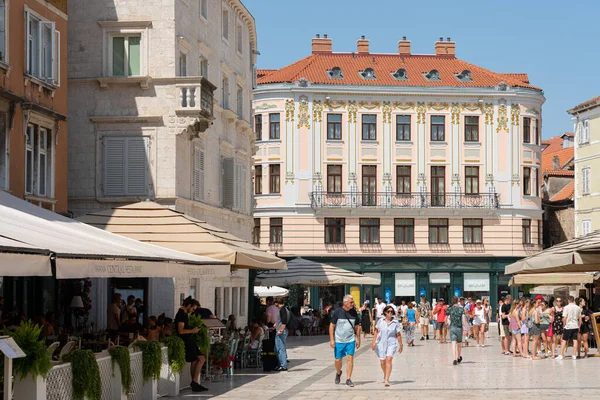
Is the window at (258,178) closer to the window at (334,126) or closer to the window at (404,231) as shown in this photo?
the window at (334,126)

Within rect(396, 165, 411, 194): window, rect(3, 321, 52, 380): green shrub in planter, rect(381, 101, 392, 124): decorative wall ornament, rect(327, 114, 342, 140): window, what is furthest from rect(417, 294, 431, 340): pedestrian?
rect(3, 321, 52, 380): green shrub in planter

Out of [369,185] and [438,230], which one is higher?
[369,185]

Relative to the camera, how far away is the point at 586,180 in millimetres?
71688

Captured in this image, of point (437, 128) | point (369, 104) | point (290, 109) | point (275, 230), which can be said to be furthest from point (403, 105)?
point (275, 230)

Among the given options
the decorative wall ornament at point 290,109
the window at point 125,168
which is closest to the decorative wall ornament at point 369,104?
the decorative wall ornament at point 290,109

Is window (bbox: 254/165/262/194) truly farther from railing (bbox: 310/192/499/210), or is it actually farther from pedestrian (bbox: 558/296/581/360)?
pedestrian (bbox: 558/296/581/360)

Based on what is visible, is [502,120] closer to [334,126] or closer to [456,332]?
[334,126]

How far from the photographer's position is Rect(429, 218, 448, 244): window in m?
70.0

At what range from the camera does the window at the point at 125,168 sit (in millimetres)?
32094

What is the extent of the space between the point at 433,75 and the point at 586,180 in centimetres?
1110

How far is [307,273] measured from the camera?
46.2m

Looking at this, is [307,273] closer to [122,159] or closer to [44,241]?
[122,159]

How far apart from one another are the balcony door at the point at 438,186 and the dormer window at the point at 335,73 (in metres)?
7.76

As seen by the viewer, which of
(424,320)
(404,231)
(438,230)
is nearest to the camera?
(424,320)
